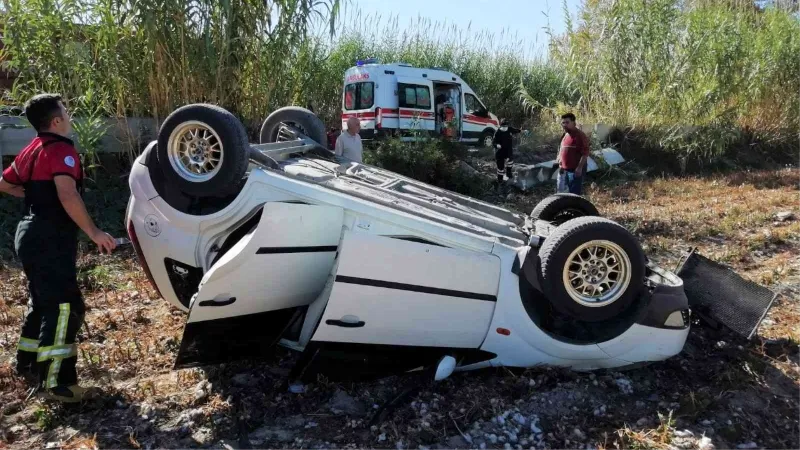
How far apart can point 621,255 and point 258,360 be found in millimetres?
2148

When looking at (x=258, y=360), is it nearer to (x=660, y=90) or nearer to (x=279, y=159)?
(x=279, y=159)

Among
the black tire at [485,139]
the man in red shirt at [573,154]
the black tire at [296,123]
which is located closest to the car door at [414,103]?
the black tire at [485,139]

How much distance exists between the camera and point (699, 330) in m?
3.73

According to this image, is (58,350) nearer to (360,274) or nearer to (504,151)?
(360,274)

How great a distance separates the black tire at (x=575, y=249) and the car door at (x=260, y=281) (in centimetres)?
108

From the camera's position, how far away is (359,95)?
524 inches

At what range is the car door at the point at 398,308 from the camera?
9.29 ft

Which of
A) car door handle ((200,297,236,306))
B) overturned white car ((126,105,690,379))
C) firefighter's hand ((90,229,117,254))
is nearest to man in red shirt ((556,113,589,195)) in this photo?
overturned white car ((126,105,690,379))

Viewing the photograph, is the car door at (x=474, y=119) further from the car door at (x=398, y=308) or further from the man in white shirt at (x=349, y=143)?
the car door at (x=398, y=308)

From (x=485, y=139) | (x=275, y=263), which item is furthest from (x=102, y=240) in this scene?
(x=485, y=139)

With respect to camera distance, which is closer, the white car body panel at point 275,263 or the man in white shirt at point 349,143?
the white car body panel at point 275,263

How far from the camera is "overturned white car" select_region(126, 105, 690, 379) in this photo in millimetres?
2863

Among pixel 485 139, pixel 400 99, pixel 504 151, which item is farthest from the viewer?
pixel 485 139

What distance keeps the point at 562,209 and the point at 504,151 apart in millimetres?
6969
